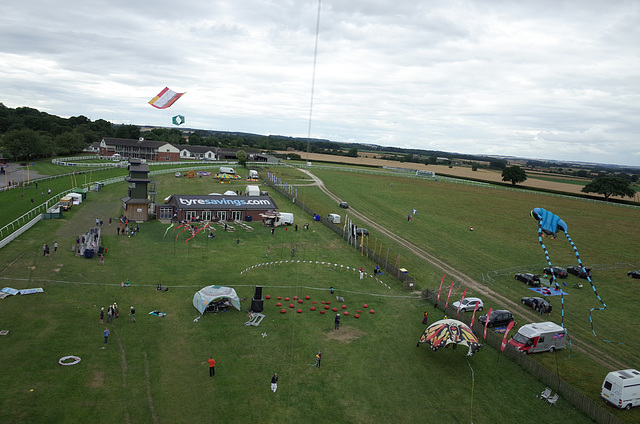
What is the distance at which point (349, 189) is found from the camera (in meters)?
93.4

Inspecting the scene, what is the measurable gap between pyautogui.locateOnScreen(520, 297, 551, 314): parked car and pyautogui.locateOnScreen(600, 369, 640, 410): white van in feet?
34.8

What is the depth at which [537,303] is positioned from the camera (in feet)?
107

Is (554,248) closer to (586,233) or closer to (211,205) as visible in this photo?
(586,233)

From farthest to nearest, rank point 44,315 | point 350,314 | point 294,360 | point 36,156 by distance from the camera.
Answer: point 36,156 → point 350,314 → point 44,315 → point 294,360

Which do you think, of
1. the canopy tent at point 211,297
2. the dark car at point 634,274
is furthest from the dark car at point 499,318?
the dark car at point 634,274

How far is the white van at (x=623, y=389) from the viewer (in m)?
20.2

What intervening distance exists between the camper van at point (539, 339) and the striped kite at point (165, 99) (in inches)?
1870

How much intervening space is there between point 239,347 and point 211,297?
5.27 meters

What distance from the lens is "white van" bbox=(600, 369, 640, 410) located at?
20.2 meters

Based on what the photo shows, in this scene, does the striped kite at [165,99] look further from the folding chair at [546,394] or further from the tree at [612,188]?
the tree at [612,188]

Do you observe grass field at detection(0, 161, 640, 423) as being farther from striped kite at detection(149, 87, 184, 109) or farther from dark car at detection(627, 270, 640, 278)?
striped kite at detection(149, 87, 184, 109)

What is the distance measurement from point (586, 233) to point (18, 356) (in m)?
76.6

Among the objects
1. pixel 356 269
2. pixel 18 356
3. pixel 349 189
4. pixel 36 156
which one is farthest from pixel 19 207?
A: pixel 36 156

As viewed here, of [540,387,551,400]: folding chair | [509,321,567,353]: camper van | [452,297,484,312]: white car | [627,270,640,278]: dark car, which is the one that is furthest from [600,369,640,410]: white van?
[627,270,640,278]: dark car
